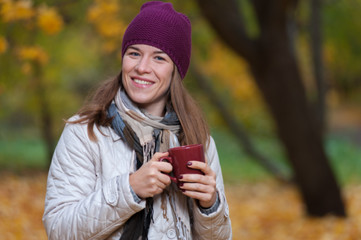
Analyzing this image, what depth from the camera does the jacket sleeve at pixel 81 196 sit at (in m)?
1.83

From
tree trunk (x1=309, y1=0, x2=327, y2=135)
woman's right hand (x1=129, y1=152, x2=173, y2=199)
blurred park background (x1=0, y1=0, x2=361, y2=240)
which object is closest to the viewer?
woman's right hand (x1=129, y1=152, x2=173, y2=199)

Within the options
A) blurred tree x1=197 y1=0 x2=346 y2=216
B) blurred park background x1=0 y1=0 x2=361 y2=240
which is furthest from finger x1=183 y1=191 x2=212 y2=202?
blurred tree x1=197 y1=0 x2=346 y2=216

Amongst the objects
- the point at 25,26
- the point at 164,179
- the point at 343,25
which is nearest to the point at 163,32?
the point at 164,179

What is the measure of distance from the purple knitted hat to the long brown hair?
0.33ft

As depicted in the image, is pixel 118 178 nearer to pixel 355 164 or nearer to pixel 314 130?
pixel 314 130

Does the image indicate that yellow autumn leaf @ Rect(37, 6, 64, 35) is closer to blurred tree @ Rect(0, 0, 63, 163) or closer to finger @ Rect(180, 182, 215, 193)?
blurred tree @ Rect(0, 0, 63, 163)

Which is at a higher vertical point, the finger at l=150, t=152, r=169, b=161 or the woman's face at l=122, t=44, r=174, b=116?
the woman's face at l=122, t=44, r=174, b=116

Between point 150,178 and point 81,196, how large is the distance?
0.32 m

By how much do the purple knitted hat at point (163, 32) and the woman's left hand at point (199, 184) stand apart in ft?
1.74

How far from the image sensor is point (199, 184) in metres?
1.89

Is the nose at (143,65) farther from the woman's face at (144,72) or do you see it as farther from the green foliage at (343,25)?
the green foliage at (343,25)

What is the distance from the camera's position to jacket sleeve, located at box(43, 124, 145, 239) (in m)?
1.83

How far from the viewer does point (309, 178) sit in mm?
5992

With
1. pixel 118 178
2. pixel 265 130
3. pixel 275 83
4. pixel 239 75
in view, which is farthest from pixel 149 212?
pixel 265 130
